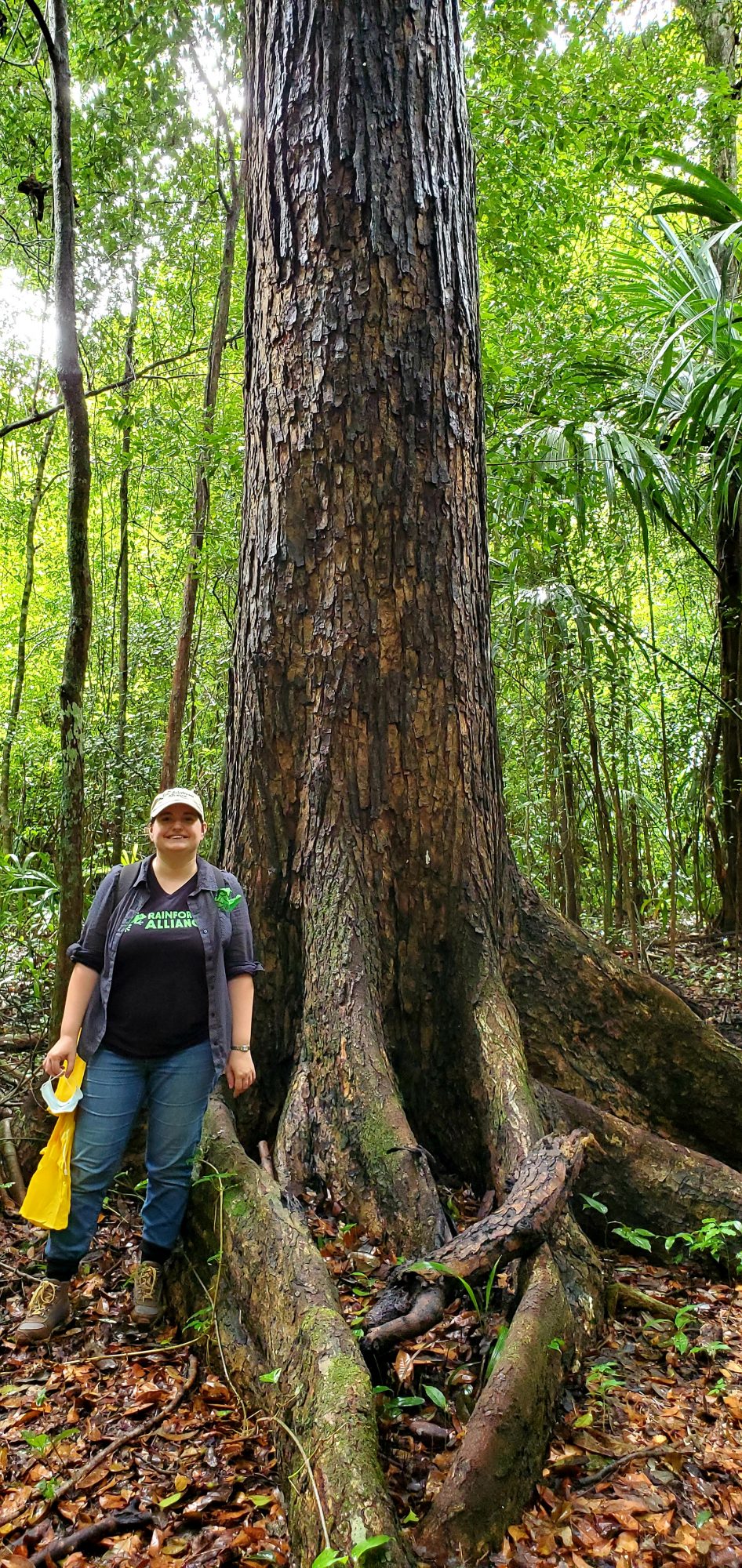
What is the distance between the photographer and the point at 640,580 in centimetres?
576

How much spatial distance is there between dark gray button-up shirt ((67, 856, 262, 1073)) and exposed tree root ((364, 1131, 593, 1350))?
0.91 metres

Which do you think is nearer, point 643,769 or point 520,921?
point 520,921

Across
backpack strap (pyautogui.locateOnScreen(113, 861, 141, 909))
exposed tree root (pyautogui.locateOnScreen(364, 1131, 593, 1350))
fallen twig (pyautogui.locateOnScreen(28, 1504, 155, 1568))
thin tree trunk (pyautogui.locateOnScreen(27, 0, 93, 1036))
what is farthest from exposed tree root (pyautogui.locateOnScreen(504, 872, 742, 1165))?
fallen twig (pyautogui.locateOnScreen(28, 1504, 155, 1568))

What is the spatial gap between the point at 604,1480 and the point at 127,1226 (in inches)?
74.2

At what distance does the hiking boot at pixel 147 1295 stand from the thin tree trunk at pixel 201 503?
3365 mm

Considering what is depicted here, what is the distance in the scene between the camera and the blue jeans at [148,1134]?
2898mm

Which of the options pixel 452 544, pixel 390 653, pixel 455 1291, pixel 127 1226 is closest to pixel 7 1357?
pixel 127 1226

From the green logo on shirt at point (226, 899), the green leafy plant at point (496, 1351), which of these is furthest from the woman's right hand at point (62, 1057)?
the green leafy plant at point (496, 1351)

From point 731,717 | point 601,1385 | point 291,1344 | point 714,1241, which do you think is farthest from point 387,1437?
point 731,717

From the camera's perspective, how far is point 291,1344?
2223mm

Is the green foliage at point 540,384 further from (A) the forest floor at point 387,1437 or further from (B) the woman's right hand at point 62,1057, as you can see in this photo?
(A) the forest floor at point 387,1437

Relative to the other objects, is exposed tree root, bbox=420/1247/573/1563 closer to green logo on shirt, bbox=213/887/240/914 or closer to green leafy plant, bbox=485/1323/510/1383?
green leafy plant, bbox=485/1323/510/1383

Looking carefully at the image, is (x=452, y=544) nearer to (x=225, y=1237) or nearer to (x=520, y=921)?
(x=520, y=921)

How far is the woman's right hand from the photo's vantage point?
283 cm
